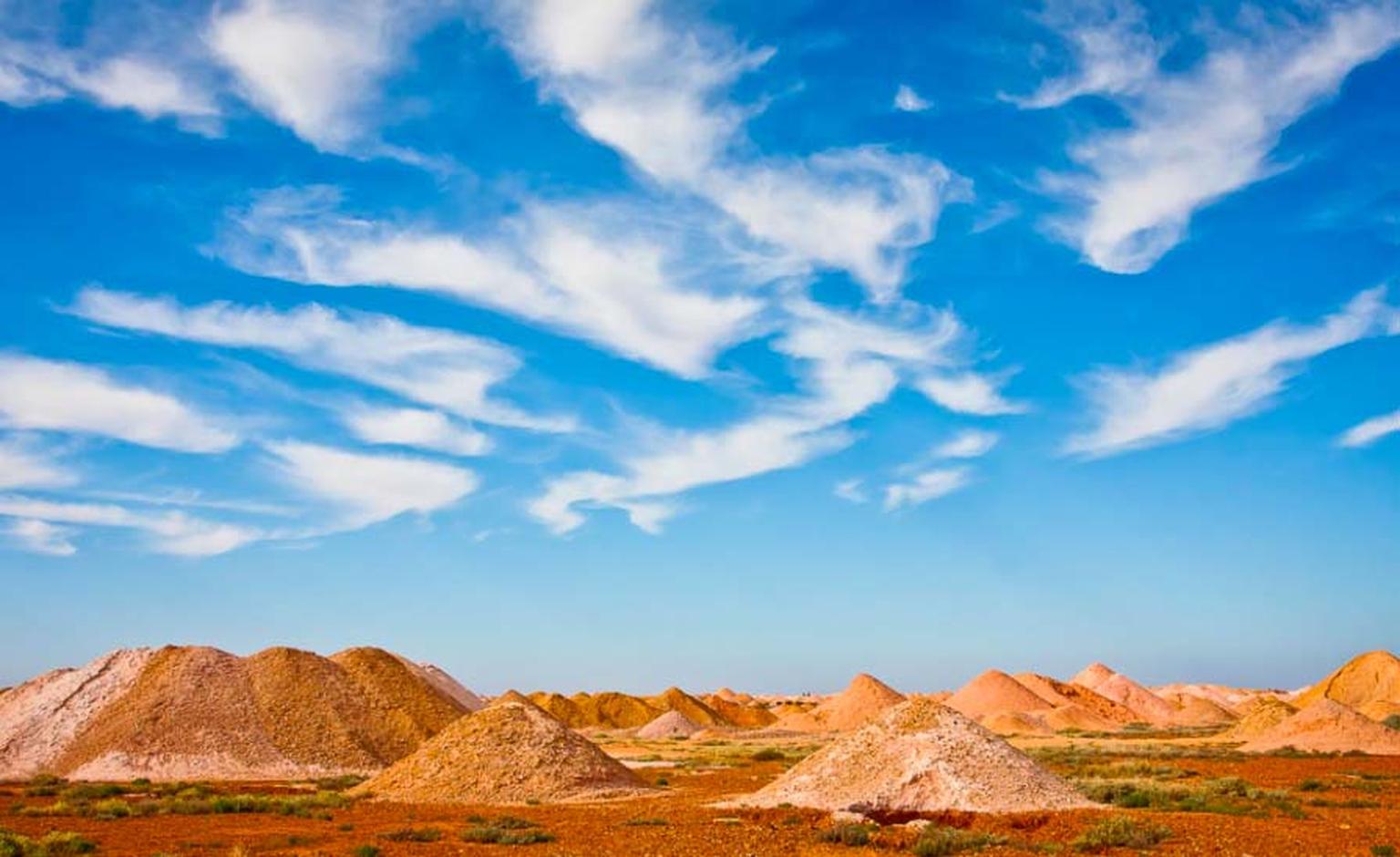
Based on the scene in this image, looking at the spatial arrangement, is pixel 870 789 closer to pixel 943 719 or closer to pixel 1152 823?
pixel 943 719

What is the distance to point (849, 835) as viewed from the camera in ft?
61.8

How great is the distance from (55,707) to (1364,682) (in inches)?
4264

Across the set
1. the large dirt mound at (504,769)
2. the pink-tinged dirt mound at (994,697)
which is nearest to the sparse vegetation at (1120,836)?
the large dirt mound at (504,769)

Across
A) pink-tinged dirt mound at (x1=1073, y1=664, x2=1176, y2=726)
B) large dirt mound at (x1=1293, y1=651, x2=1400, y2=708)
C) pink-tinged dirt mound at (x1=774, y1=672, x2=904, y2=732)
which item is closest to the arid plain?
pink-tinged dirt mound at (x1=774, y1=672, x2=904, y2=732)

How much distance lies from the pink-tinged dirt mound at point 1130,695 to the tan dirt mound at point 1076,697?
2156 millimetres

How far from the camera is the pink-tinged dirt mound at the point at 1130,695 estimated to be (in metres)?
115

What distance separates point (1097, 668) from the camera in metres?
144

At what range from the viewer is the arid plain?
63.4ft

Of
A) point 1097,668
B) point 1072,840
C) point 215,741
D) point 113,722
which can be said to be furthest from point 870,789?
point 1097,668

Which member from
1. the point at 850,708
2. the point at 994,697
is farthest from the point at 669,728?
the point at 994,697

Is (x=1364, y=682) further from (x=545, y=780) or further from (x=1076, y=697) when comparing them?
(x=545, y=780)

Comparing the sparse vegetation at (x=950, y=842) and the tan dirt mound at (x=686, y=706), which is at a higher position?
the tan dirt mound at (x=686, y=706)

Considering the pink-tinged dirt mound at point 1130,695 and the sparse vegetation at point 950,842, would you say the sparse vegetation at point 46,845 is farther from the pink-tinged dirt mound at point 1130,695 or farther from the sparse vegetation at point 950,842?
the pink-tinged dirt mound at point 1130,695

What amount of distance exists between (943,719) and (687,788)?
11641 millimetres
